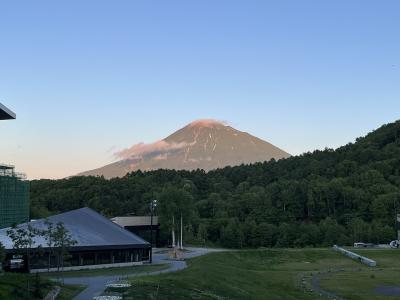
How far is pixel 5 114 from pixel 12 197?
18.9 metres

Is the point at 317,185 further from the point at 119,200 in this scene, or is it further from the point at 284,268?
the point at 284,268

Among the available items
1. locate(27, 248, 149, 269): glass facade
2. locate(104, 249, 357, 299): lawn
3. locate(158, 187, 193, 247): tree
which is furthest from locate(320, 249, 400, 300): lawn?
locate(158, 187, 193, 247): tree

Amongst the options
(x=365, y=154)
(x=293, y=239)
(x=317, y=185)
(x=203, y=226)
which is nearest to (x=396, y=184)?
(x=317, y=185)

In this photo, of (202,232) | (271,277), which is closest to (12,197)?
(271,277)

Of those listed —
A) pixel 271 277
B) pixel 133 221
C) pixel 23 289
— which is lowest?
pixel 271 277

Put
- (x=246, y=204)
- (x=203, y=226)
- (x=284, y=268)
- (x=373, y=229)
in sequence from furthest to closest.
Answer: (x=246, y=204) → (x=203, y=226) → (x=373, y=229) → (x=284, y=268)

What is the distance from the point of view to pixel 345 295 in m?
54.8

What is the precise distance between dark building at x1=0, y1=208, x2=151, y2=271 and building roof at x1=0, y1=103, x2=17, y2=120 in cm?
1743

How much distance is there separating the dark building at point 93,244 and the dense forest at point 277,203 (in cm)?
2432

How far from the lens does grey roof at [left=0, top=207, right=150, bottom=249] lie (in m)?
69.8

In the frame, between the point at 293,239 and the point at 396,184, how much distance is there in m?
48.7

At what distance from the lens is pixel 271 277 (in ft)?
220

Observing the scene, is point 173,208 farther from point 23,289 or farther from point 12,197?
point 23,289

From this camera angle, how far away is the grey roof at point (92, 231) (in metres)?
69.8
